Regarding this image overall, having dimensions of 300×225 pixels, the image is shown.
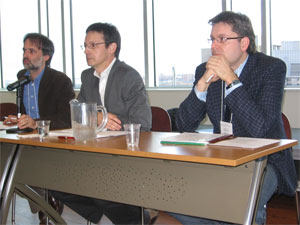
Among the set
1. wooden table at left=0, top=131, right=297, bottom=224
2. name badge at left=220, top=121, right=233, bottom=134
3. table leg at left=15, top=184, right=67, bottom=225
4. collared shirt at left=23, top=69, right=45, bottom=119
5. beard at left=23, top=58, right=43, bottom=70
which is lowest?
table leg at left=15, top=184, right=67, bottom=225

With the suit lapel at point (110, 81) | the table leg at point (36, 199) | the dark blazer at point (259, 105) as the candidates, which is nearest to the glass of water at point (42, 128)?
the table leg at point (36, 199)

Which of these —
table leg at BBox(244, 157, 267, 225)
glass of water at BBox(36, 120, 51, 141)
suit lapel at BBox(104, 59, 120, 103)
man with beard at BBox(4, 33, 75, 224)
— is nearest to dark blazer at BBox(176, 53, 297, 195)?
table leg at BBox(244, 157, 267, 225)

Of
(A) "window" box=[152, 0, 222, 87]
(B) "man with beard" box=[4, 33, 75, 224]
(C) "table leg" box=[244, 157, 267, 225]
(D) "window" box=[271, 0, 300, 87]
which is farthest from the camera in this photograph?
(A) "window" box=[152, 0, 222, 87]

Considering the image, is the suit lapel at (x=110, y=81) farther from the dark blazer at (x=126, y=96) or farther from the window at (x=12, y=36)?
the window at (x=12, y=36)

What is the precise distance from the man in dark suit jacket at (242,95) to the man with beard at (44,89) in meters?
1.04

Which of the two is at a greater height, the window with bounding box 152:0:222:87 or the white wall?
the window with bounding box 152:0:222:87

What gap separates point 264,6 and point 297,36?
1.65ft

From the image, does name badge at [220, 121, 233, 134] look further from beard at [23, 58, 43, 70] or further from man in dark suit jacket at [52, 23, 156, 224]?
beard at [23, 58, 43, 70]

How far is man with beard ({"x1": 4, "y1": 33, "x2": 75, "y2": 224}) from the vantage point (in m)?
2.87

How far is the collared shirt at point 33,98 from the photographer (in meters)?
2.98

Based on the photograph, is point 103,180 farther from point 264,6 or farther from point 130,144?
point 264,6

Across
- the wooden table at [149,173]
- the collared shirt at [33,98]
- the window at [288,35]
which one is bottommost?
the wooden table at [149,173]

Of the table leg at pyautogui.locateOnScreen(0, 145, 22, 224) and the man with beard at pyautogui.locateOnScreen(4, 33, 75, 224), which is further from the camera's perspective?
the man with beard at pyautogui.locateOnScreen(4, 33, 75, 224)

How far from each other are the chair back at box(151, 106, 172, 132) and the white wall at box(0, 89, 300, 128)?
2074 mm
